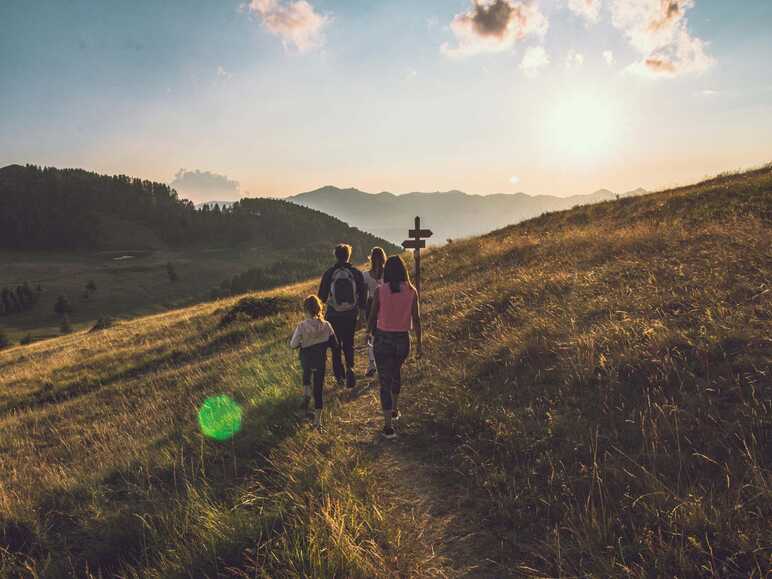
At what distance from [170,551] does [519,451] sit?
133 inches

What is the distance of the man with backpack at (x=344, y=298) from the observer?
7.53 metres

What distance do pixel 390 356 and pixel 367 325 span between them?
3.49 ft

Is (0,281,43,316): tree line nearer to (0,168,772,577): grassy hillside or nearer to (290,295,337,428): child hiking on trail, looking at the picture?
(0,168,772,577): grassy hillside

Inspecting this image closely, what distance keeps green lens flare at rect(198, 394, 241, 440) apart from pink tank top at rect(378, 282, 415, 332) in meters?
2.79

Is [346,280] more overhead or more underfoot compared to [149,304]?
more overhead

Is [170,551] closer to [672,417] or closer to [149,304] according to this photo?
[672,417]

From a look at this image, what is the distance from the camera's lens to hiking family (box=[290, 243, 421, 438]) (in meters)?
5.86

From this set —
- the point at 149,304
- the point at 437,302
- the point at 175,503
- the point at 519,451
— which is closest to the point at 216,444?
the point at 175,503

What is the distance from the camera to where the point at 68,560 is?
4.23 m

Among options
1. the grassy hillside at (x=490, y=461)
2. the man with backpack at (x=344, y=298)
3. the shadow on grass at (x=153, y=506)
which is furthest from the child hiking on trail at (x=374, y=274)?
the shadow on grass at (x=153, y=506)

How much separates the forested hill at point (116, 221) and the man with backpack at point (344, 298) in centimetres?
15898

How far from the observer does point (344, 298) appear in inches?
297

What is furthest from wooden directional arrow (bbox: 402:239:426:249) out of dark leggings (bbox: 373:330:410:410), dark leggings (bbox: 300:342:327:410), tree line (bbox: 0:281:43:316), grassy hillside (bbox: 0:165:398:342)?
tree line (bbox: 0:281:43:316)

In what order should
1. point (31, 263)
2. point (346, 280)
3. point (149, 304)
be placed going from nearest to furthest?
point (346, 280) < point (149, 304) < point (31, 263)
